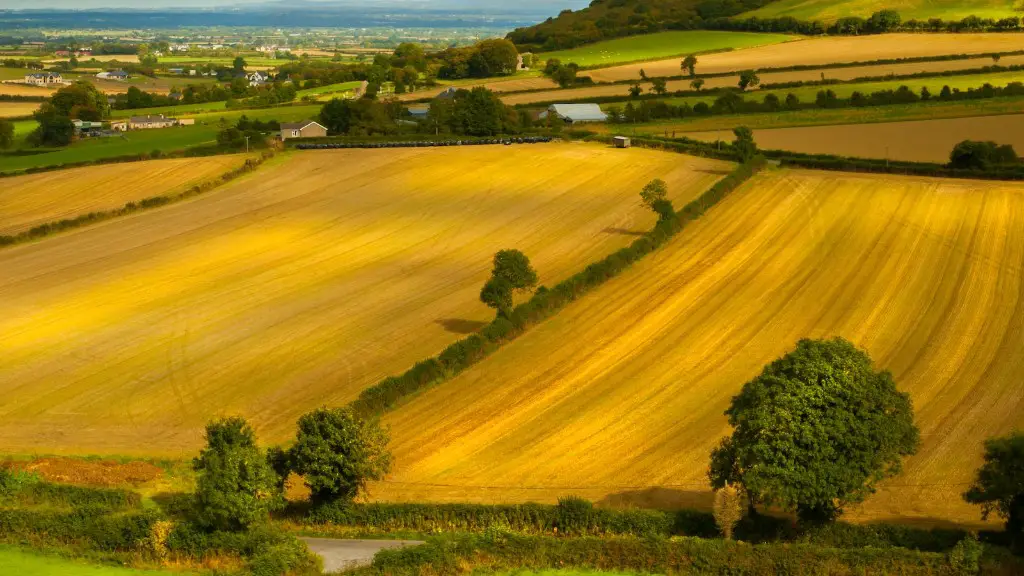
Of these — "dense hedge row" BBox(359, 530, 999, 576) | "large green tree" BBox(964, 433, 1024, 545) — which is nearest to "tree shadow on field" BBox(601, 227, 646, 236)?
"large green tree" BBox(964, 433, 1024, 545)

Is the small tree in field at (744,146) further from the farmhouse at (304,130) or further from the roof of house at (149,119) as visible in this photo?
the roof of house at (149,119)

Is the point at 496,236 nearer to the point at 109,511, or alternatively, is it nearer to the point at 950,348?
the point at 950,348

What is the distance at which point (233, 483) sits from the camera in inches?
962

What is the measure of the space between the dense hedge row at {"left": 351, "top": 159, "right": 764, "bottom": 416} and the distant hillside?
116 m

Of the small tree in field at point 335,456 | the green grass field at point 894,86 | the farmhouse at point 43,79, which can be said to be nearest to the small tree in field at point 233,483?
the small tree in field at point 335,456

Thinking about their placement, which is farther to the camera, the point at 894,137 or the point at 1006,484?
the point at 894,137

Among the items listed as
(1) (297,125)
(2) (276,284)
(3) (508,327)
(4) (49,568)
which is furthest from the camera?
(1) (297,125)

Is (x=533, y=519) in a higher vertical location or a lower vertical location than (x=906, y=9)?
lower

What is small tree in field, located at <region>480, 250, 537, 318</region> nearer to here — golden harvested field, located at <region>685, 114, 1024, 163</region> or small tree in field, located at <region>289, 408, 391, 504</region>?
small tree in field, located at <region>289, 408, 391, 504</region>

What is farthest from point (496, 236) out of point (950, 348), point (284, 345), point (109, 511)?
point (109, 511)

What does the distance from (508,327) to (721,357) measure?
7060 millimetres

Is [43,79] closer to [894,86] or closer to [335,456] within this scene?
[894,86]

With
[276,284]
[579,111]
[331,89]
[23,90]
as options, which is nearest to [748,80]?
[579,111]

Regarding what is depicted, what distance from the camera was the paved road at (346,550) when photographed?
76.3ft
